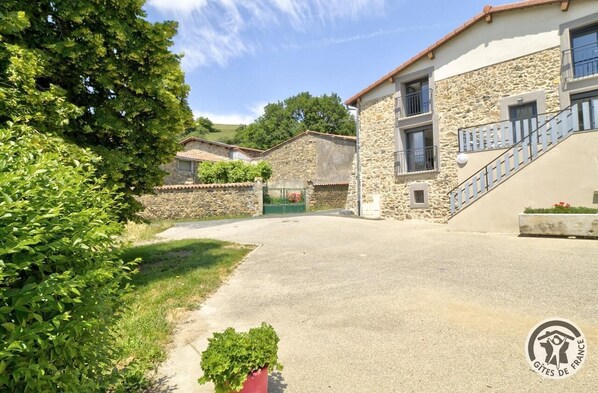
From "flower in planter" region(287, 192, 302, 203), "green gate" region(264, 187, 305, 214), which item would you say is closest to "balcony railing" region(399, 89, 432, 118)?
"green gate" region(264, 187, 305, 214)

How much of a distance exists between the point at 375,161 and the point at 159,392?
57.6 feet

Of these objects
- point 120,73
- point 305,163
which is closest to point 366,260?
point 120,73

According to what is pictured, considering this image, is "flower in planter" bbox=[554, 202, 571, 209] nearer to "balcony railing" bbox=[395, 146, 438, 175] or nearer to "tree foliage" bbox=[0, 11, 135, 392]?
"balcony railing" bbox=[395, 146, 438, 175]

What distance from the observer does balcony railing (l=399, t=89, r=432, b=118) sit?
17938mm

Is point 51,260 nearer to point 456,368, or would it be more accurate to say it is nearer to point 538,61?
point 456,368

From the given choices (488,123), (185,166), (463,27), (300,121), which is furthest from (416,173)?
(300,121)

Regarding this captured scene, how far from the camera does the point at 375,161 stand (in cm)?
1903

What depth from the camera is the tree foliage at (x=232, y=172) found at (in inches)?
1021

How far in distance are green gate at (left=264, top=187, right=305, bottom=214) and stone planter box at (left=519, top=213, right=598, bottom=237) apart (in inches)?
660

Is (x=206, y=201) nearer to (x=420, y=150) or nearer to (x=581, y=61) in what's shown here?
(x=420, y=150)

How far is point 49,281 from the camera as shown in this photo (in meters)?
1.72

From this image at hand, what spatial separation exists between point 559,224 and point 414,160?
932cm

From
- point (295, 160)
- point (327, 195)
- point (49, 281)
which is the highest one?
point (295, 160)

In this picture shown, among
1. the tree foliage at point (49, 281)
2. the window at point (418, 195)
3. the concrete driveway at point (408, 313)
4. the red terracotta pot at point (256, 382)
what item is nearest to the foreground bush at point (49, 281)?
the tree foliage at point (49, 281)
